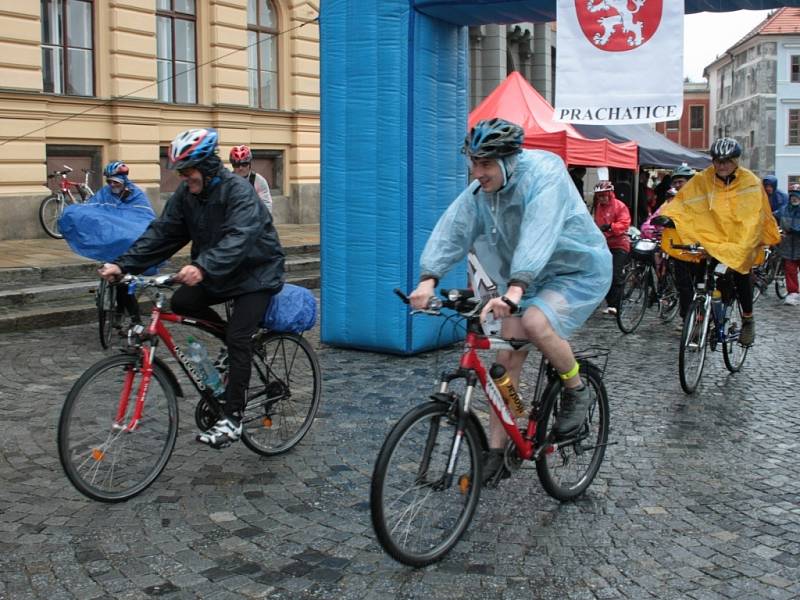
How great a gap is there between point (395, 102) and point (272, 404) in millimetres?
3500

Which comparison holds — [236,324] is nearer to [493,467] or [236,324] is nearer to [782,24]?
[493,467]

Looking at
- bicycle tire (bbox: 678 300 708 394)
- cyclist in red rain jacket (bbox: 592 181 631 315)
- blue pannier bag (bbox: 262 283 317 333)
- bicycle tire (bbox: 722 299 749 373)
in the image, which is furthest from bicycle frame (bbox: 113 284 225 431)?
cyclist in red rain jacket (bbox: 592 181 631 315)

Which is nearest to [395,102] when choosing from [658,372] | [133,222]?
[133,222]

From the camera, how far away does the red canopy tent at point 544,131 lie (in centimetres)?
1501

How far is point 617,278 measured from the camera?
11.0 m

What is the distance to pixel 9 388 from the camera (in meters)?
7.05

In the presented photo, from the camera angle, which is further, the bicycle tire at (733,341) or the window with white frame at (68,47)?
the window with white frame at (68,47)

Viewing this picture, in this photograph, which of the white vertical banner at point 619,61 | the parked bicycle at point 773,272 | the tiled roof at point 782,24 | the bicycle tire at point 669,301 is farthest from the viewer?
the tiled roof at point 782,24

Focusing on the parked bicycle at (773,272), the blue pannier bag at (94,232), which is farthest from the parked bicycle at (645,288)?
the blue pannier bag at (94,232)

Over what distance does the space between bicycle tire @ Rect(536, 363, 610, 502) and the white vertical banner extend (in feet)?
9.89

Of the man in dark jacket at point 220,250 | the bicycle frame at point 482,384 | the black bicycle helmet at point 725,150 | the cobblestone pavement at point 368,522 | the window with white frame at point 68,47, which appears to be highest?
the window with white frame at point 68,47

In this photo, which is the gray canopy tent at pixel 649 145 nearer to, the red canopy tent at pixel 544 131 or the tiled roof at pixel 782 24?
the red canopy tent at pixel 544 131

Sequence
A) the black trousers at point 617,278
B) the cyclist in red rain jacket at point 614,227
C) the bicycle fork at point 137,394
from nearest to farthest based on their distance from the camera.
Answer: the bicycle fork at point 137,394 < the black trousers at point 617,278 < the cyclist in red rain jacket at point 614,227

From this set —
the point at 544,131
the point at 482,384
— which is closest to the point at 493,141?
the point at 482,384
